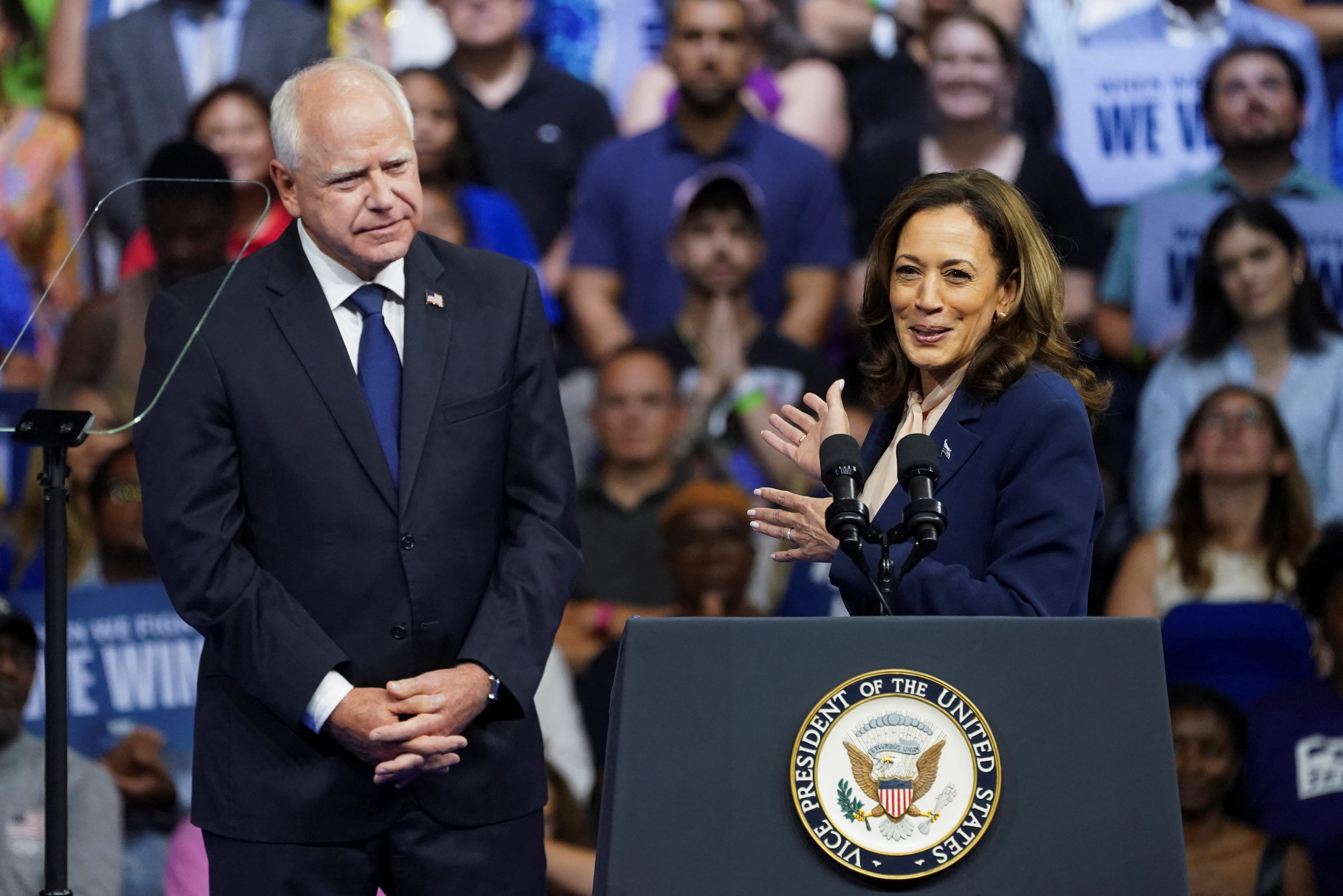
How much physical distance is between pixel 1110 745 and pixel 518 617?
2.86ft

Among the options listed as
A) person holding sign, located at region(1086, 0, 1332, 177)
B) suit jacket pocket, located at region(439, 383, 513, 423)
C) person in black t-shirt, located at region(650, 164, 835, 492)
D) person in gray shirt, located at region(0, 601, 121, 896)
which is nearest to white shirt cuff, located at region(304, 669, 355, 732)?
suit jacket pocket, located at region(439, 383, 513, 423)

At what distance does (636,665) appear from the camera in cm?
168

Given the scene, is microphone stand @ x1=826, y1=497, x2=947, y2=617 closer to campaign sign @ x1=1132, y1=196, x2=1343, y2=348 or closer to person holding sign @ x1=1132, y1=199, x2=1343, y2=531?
person holding sign @ x1=1132, y1=199, x2=1343, y2=531

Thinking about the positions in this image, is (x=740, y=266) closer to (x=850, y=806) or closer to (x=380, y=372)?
(x=380, y=372)

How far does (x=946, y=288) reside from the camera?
2.03 meters

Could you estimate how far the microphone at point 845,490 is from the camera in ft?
5.83

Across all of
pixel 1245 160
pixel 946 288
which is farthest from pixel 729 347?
pixel 946 288

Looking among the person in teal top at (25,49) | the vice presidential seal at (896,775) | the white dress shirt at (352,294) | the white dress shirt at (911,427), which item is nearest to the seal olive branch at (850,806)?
the vice presidential seal at (896,775)

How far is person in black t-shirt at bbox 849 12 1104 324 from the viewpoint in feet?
15.6

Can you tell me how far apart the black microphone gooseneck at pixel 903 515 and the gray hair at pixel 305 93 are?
0.83m

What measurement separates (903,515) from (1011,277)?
39 cm

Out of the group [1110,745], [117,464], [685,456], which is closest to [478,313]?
[1110,745]

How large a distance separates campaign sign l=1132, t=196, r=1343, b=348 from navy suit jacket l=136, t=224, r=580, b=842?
117 inches

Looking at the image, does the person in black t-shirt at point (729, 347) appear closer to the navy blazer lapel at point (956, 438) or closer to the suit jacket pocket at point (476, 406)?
the suit jacket pocket at point (476, 406)
